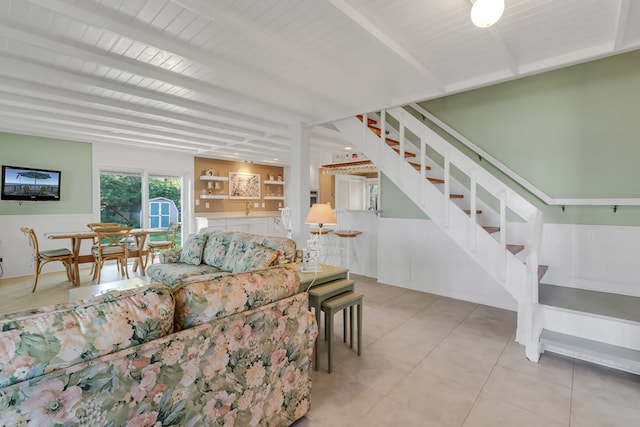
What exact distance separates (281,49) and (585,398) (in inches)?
135

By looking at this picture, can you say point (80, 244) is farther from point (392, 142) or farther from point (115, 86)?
point (392, 142)

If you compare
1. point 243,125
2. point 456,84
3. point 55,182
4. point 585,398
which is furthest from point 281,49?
point 55,182

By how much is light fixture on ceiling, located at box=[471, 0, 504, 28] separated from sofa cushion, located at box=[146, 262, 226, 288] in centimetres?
→ 330

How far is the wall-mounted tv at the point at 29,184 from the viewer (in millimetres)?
5164

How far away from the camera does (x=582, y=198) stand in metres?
3.30

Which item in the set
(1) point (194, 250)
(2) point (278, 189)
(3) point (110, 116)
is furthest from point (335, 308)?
(2) point (278, 189)

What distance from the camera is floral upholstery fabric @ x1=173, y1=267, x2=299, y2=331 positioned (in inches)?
54.9

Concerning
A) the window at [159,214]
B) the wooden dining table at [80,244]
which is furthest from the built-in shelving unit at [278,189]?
the wooden dining table at [80,244]

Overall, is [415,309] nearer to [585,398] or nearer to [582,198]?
[585,398]

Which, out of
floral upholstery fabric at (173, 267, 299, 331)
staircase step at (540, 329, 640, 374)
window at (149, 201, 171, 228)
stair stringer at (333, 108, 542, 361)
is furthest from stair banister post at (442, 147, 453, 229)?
window at (149, 201, 171, 228)

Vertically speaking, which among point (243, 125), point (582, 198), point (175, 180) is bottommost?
point (582, 198)

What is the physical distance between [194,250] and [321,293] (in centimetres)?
228

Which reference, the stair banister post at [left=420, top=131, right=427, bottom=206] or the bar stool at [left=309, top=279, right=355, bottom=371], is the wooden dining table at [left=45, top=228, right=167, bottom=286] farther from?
the stair banister post at [left=420, top=131, right=427, bottom=206]

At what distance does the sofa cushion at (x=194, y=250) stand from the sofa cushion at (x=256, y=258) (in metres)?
0.79
